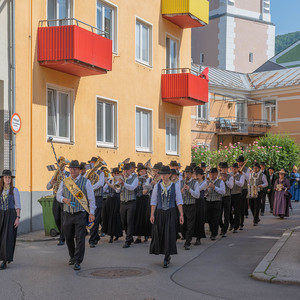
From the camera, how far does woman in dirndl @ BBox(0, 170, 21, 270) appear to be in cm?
1064

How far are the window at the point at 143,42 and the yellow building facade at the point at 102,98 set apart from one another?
38 millimetres

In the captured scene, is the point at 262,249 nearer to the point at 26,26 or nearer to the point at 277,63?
the point at 26,26

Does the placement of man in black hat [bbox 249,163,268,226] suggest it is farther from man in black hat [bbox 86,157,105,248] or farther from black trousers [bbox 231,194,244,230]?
man in black hat [bbox 86,157,105,248]

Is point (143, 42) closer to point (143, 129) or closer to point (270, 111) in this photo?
point (143, 129)

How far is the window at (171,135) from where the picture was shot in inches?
984

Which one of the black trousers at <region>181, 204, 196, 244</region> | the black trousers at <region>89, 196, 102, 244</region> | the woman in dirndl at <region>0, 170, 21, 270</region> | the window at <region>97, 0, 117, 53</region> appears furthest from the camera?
the window at <region>97, 0, 117, 53</region>

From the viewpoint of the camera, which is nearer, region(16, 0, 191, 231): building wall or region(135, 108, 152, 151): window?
region(16, 0, 191, 231): building wall

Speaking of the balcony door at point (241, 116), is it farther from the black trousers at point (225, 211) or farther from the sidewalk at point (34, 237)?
the sidewalk at point (34, 237)

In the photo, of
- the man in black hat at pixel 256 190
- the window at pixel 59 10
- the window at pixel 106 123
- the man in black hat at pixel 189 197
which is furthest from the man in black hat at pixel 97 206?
the man in black hat at pixel 256 190

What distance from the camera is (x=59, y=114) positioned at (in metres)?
18.1

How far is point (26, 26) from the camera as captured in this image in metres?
16.7

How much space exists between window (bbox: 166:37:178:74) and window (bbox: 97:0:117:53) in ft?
14.7

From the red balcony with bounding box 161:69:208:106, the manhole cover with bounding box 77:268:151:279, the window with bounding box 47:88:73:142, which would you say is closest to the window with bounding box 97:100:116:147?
the window with bounding box 47:88:73:142

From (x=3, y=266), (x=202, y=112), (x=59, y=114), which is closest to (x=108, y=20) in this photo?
(x=59, y=114)
